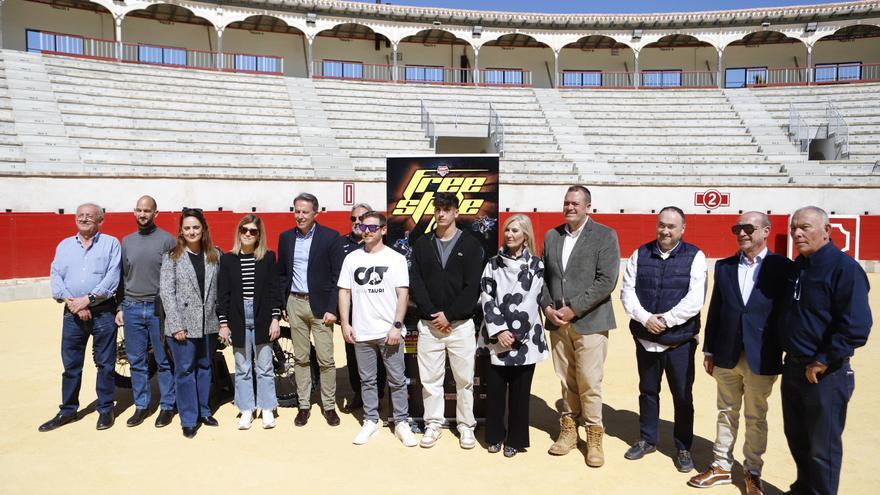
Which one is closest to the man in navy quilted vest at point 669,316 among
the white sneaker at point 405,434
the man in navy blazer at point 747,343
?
the man in navy blazer at point 747,343

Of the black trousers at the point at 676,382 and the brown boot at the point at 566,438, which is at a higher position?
the black trousers at the point at 676,382

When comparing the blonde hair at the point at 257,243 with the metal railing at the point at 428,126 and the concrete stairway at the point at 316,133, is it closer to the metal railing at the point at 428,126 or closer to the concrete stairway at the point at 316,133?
the concrete stairway at the point at 316,133

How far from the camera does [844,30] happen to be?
935 inches

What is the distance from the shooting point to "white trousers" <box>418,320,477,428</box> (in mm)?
4660

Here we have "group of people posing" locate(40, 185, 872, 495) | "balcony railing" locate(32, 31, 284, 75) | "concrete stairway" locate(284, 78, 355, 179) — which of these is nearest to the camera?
"group of people posing" locate(40, 185, 872, 495)

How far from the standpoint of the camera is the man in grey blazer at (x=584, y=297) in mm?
4367

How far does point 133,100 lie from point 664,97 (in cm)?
1850

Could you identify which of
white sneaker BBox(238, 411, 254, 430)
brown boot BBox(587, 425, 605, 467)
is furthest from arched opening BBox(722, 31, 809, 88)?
white sneaker BBox(238, 411, 254, 430)

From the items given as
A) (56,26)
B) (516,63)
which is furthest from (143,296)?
(516,63)

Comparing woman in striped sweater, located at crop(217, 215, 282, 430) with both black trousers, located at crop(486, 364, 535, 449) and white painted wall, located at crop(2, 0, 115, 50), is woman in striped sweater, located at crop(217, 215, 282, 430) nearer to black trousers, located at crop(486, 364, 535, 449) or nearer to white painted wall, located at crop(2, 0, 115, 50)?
black trousers, located at crop(486, 364, 535, 449)

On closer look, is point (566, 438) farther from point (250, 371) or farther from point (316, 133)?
point (316, 133)

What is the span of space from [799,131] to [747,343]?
19598mm

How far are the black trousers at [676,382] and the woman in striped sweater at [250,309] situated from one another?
289 centimetres

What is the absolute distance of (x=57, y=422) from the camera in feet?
16.7
